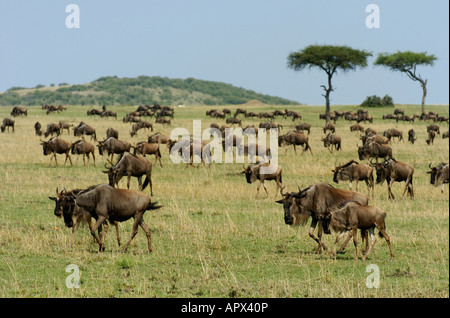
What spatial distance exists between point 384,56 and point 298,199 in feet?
233

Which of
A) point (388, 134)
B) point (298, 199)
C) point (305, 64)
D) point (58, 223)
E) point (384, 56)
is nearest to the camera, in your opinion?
point (298, 199)

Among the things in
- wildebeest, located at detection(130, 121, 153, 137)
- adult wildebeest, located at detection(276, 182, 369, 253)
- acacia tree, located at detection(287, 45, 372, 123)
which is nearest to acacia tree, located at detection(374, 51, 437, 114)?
acacia tree, located at detection(287, 45, 372, 123)

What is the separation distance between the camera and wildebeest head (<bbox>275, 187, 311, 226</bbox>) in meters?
11.0

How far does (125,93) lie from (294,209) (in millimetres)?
154715

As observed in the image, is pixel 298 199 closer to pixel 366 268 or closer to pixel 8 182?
pixel 366 268

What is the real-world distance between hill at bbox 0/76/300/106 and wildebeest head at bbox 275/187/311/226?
125885 mm

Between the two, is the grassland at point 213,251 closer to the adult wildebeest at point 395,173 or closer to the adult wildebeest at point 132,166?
the adult wildebeest at point 395,173

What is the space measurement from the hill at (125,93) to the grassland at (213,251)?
119 m

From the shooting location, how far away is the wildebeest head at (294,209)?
1101cm

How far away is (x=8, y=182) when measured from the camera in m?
20.2

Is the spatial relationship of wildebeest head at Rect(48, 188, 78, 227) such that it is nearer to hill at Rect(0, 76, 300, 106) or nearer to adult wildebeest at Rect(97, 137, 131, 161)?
adult wildebeest at Rect(97, 137, 131, 161)
